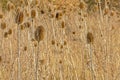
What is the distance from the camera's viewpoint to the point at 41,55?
149 inches

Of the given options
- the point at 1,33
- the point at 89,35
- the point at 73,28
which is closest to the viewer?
the point at 89,35

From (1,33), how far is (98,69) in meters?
1.19

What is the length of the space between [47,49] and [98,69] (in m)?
0.65

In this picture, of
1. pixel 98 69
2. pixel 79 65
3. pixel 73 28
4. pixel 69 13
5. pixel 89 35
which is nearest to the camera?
pixel 89 35

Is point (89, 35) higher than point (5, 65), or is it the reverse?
point (89, 35)

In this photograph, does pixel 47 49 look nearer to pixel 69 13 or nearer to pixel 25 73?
pixel 25 73

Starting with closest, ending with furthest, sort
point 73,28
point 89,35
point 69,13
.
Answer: point 89,35
point 73,28
point 69,13

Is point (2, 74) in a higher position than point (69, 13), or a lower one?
lower

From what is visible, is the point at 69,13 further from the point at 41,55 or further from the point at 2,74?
the point at 2,74

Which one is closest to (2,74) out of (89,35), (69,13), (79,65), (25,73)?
(25,73)

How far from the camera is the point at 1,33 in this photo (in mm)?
3914

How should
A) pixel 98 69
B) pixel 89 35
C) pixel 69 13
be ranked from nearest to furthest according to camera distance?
pixel 89 35
pixel 98 69
pixel 69 13

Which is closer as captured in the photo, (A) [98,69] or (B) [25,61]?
(A) [98,69]

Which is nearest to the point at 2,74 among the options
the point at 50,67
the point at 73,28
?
the point at 50,67
